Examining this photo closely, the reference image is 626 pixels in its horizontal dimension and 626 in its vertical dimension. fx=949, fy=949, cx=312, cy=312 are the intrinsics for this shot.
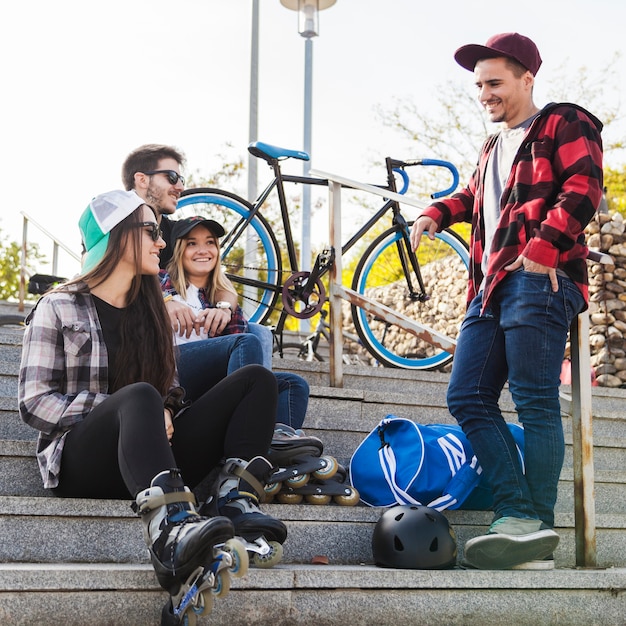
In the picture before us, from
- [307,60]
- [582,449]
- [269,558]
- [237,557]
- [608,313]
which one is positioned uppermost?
[307,60]

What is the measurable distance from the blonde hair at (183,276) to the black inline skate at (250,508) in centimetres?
140

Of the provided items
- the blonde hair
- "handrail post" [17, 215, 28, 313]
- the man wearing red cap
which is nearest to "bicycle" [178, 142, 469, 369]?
the blonde hair

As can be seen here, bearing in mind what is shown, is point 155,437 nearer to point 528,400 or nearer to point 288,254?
point 528,400

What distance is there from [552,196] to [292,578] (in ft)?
5.22

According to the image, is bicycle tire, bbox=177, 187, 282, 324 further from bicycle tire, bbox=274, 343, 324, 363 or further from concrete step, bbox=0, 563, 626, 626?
concrete step, bbox=0, 563, 626, 626

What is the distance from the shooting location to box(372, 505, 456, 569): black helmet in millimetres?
3016

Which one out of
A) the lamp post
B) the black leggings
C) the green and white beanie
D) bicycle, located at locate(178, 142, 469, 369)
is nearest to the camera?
the black leggings

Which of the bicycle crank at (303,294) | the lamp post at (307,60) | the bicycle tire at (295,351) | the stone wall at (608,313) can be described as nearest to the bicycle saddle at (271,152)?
the bicycle crank at (303,294)

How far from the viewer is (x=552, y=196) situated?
131 inches

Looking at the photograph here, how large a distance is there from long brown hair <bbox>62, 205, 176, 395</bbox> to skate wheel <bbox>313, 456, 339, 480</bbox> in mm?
665

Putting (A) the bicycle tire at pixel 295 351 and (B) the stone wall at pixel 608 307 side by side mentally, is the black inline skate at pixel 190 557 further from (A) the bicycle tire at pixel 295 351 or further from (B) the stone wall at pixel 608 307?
(B) the stone wall at pixel 608 307

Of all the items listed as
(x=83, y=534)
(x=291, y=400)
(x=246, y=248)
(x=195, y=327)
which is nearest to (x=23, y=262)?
(x=246, y=248)

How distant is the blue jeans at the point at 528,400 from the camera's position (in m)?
3.22

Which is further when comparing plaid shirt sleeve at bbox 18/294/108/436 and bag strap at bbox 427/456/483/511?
bag strap at bbox 427/456/483/511
